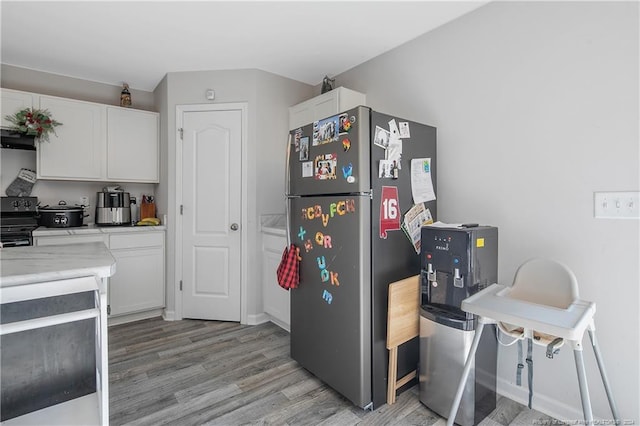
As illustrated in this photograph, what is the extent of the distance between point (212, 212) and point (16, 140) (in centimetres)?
177

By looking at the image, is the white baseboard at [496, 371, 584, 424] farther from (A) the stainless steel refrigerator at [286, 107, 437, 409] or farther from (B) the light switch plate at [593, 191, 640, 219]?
(B) the light switch plate at [593, 191, 640, 219]

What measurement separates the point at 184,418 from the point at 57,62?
329 centimetres

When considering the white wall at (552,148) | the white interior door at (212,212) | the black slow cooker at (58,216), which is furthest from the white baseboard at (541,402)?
the black slow cooker at (58,216)

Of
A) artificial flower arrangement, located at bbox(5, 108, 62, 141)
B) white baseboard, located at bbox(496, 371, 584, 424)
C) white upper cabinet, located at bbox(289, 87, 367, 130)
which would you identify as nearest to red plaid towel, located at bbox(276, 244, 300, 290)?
white upper cabinet, located at bbox(289, 87, 367, 130)

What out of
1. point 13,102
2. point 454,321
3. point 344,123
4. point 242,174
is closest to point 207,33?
point 242,174

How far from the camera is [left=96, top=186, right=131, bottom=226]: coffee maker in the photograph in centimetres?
321

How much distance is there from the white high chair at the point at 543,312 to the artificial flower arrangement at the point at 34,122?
3.62 metres

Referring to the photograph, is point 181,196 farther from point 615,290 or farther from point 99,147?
point 615,290

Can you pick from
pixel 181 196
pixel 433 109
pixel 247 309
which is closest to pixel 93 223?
pixel 181 196

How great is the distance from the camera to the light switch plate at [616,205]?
5.01 ft

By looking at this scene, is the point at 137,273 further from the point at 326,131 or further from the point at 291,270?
the point at 326,131

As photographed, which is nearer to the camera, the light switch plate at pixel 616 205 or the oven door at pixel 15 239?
the light switch plate at pixel 616 205

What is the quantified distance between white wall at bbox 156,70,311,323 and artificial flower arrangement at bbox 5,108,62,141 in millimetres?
968

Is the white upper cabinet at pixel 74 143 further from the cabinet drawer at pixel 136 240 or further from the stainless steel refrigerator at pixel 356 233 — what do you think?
the stainless steel refrigerator at pixel 356 233
